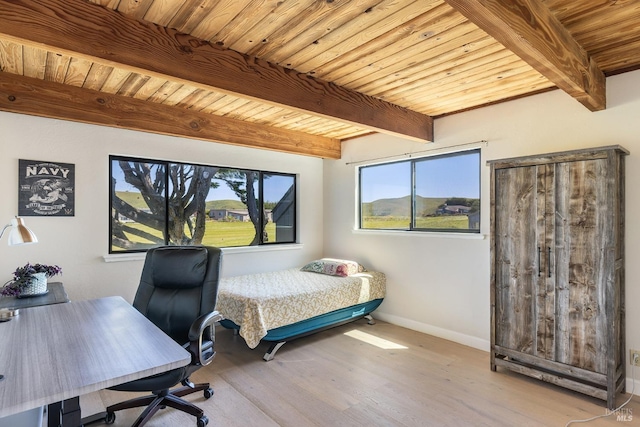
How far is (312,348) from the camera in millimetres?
3445

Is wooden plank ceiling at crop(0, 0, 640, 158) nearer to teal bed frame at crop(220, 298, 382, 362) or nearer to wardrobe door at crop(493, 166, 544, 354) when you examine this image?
wardrobe door at crop(493, 166, 544, 354)

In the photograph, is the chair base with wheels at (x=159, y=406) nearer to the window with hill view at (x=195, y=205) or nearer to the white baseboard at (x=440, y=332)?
the window with hill view at (x=195, y=205)

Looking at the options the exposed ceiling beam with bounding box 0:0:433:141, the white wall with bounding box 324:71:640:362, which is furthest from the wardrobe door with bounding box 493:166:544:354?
the exposed ceiling beam with bounding box 0:0:433:141

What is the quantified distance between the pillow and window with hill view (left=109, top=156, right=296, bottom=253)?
0.67 meters

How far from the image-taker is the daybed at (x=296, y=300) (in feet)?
10.1

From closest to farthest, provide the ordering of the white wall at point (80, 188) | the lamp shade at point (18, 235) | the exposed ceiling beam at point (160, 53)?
the exposed ceiling beam at point (160, 53), the lamp shade at point (18, 235), the white wall at point (80, 188)

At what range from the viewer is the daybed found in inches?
122

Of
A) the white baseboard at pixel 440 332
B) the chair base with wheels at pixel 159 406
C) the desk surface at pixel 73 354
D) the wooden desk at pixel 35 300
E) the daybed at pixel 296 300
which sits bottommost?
the white baseboard at pixel 440 332

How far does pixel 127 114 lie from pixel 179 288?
177 centimetres

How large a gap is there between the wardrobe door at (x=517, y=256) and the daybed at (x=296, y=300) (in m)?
1.48

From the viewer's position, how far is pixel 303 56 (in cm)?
230

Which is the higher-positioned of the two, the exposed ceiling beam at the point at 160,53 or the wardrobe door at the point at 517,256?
the exposed ceiling beam at the point at 160,53

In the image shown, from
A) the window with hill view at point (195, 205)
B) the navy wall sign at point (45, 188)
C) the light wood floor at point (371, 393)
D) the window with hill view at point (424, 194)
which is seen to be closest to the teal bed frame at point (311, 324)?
the light wood floor at point (371, 393)

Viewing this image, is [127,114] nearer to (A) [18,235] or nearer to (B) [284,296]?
(A) [18,235]
